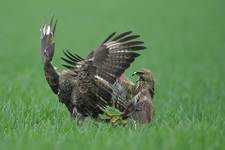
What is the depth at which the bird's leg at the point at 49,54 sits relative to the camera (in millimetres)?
7551

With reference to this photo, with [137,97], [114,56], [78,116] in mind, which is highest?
[114,56]

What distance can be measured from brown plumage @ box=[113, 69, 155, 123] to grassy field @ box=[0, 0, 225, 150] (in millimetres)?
194

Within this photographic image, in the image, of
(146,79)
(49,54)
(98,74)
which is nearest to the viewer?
(98,74)

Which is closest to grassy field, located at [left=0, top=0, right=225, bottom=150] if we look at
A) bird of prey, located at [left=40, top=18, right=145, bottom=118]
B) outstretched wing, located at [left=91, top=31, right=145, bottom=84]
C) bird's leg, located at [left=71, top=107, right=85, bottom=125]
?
bird's leg, located at [left=71, top=107, right=85, bottom=125]

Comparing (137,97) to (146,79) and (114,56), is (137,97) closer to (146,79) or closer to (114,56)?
(146,79)

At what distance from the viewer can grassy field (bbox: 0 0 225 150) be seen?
6.20 metres

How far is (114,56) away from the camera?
7246 mm

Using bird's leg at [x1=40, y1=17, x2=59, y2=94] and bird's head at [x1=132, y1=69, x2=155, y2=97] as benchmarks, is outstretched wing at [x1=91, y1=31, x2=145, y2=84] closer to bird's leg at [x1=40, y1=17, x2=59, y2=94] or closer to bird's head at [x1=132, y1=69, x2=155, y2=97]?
bird's head at [x1=132, y1=69, x2=155, y2=97]

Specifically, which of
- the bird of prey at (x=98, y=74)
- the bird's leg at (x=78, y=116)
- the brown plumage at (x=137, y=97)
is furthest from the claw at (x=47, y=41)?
the brown plumage at (x=137, y=97)

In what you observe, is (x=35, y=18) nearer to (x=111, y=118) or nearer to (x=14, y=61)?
(x=14, y=61)

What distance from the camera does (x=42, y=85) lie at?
12789mm

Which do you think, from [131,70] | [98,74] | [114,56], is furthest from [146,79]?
[131,70]

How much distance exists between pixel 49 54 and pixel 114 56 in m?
0.97

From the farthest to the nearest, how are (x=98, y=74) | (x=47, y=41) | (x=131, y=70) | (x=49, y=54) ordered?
(x=131, y=70) → (x=47, y=41) → (x=49, y=54) → (x=98, y=74)
